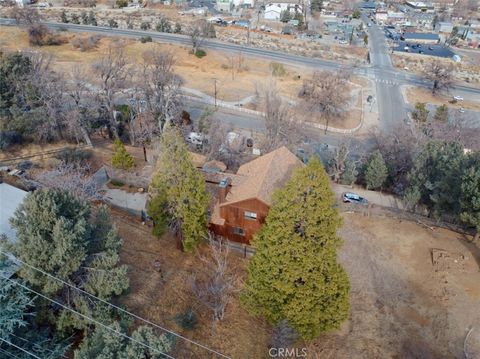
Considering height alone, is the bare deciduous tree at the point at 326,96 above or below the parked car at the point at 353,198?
above

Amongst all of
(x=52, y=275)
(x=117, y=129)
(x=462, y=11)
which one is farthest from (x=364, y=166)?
(x=462, y=11)

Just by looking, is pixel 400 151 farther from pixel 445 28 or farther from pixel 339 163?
pixel 445 28

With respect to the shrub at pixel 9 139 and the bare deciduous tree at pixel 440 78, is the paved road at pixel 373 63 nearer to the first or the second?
the bare deciduous tree at pixel 440 78

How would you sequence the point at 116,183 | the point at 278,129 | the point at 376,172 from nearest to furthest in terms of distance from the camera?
1. the point at 116,183
2. the point at 376,172
3. the point at 278,129

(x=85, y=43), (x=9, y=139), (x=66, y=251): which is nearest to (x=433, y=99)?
(x=9, y=139)

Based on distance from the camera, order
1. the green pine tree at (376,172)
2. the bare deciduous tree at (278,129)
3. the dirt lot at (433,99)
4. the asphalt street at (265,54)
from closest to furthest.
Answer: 1. the green pine tree at (376,172)
2. the bare deciduous tree at (278,129)
3. the dirt lot at (433,99)
4. the asphalt street at (265,54)

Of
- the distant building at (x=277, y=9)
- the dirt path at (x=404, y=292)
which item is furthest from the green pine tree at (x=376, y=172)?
the distant building at (x=277, y=9)
